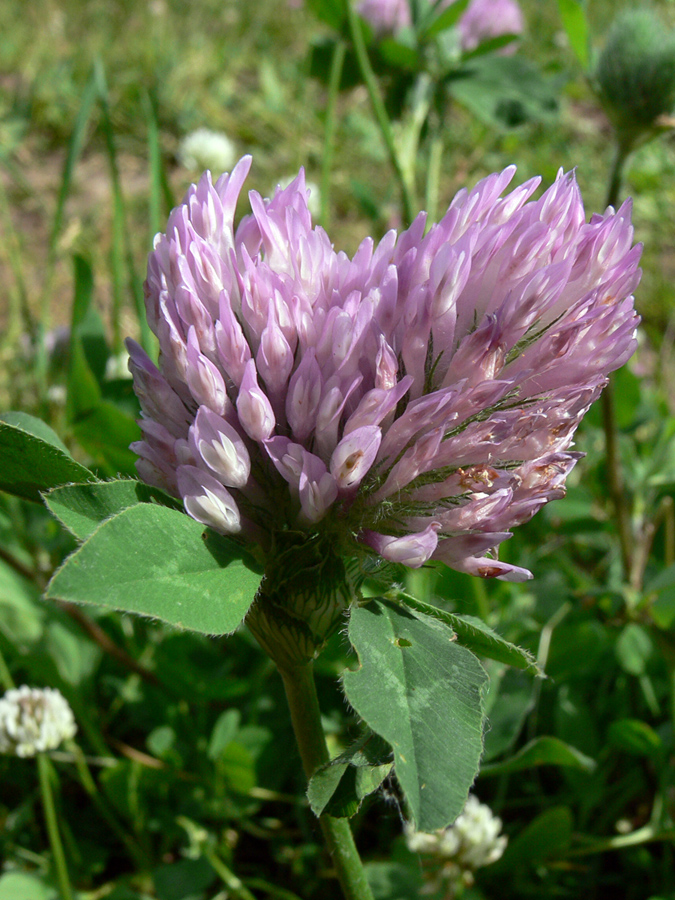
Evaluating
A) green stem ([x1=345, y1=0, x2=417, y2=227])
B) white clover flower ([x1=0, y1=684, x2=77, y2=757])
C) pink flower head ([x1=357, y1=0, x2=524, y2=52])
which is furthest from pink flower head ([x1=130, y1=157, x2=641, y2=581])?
pink flower head ([x1=357, y1=0, x2=524, y2=52])

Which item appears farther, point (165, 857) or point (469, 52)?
point (469, 52)

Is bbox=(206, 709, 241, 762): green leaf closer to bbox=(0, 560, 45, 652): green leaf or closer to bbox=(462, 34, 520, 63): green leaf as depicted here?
bbox=(0, 560, 45, 652): green leaf

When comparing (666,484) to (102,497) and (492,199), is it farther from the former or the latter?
(102,497)

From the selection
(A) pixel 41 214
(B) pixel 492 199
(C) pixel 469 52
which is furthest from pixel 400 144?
(A) pixel 41 214

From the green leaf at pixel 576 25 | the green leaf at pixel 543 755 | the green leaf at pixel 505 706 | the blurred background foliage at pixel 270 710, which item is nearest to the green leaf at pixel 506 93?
the blurred background foliage at pixel 270 710

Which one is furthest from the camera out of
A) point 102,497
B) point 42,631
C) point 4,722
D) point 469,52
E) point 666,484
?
point 469,52

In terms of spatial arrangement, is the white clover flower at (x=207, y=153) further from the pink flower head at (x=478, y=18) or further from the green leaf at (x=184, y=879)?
the green leaf at (x=184, y=879)

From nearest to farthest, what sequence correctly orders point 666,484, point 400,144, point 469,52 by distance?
point 666,484 → point 400,144 → point 469,52
